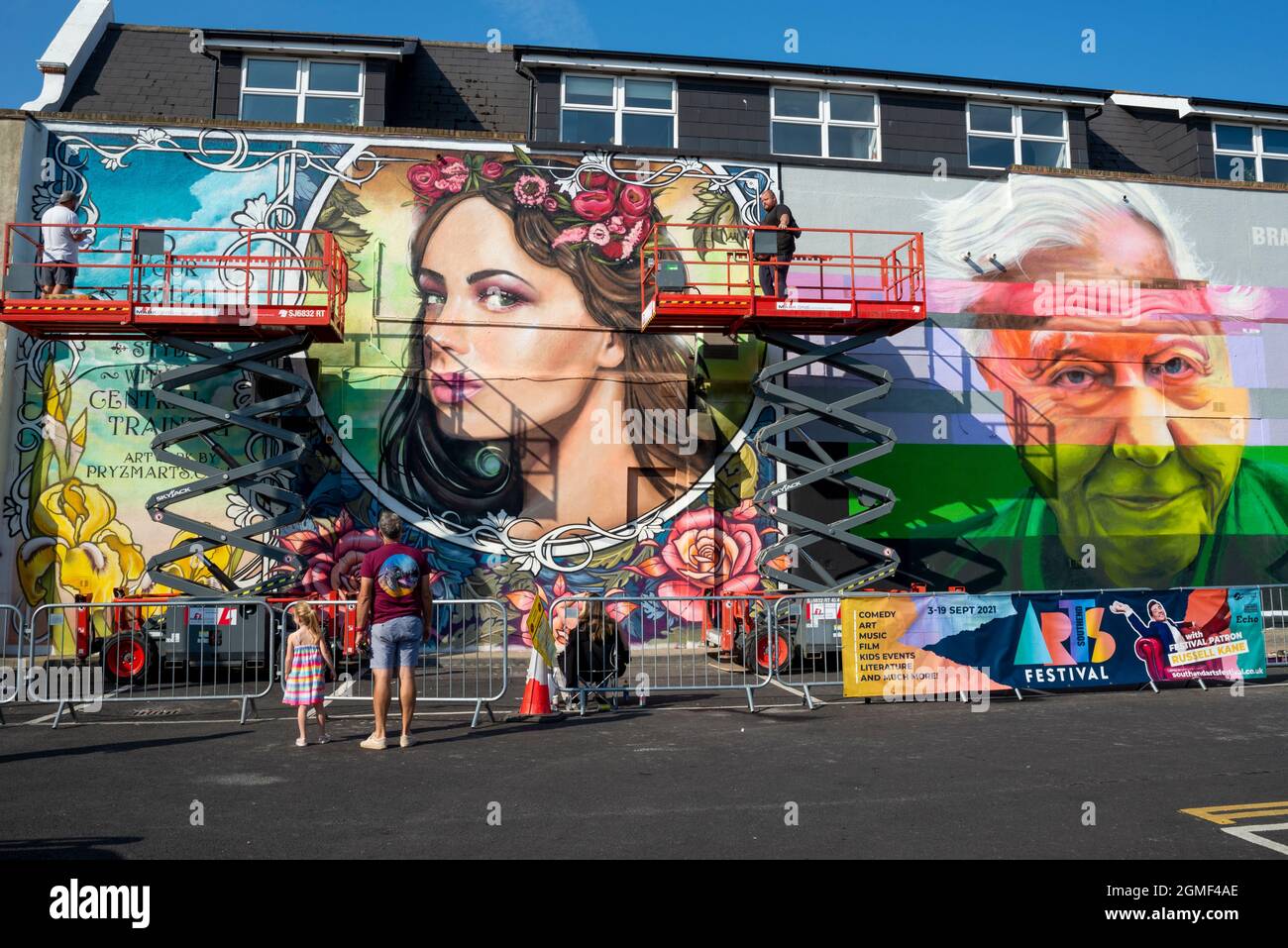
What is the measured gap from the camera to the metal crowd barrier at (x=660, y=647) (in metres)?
10.8

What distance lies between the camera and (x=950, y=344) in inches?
703

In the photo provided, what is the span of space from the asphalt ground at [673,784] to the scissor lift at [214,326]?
4303 millimetres

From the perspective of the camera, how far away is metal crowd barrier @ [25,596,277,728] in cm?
1078

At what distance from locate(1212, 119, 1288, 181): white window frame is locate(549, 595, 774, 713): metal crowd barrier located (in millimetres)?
15370

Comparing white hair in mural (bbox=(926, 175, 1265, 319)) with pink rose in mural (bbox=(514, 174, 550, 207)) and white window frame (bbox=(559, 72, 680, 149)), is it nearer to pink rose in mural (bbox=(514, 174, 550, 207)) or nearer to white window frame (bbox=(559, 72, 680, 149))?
white window frame (bbox=(559, 72, 680, 149))

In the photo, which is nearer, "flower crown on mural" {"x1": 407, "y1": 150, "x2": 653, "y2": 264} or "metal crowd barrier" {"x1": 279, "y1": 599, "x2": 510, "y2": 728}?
"metal crowd barrier" {"x1": 279, "y1": 599, "x2": 510, "y2": 728}

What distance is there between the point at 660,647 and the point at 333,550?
5520 millimetres

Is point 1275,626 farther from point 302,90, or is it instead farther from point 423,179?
point 302,90

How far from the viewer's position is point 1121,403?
18.3 metres

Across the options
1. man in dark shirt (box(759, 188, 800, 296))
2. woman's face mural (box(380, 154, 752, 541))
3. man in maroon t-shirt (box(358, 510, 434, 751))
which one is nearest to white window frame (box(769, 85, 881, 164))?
man in dark shirt (box(759, 188, 800, 296))

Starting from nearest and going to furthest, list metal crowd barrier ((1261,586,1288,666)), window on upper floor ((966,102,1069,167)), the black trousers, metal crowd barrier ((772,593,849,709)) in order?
metal crowd barrier ((772,593,849,709))
metal crowd barrier ((1261,586,1288,666))
the black trousers
window on upper floor ((966,102,1069,167))

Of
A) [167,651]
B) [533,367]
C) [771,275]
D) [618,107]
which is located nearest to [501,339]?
[533,367]
